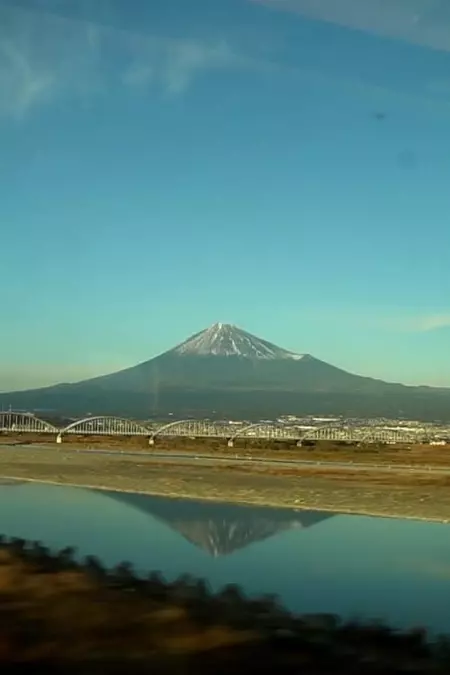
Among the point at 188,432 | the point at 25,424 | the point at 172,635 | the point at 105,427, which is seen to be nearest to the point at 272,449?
the point at 188,432

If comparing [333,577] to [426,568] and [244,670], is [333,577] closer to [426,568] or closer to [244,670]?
[426,568]

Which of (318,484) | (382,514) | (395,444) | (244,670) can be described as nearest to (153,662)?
(244,670)

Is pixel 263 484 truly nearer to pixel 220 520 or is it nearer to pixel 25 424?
pixel 220 520

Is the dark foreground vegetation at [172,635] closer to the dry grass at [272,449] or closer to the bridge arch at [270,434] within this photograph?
the dry grass at [272,449]

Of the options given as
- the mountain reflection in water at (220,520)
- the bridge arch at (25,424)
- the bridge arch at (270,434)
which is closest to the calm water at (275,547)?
the mountain reflection in water at (220,520)

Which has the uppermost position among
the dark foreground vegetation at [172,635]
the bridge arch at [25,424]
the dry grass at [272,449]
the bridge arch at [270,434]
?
the bridge arch at [25,424]

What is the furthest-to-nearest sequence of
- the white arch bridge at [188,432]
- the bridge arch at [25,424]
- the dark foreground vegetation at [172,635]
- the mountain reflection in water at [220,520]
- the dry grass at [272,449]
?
1. the bridge arch at [25,424]
2. the white arch bridge at [188,432]
3. the dry grass at [272,449]
4. the mountain reflection in water at [220,520]
5. the dark foreground vegetation at [172,635]
